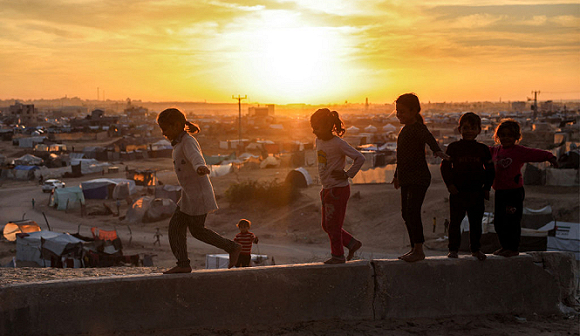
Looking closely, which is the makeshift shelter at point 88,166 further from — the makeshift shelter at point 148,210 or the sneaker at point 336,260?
the sneaker at point 336,260

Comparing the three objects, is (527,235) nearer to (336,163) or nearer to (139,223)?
(336,163)

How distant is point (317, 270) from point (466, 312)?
139 centimetres

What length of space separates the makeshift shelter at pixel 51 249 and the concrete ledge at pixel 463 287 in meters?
14.1

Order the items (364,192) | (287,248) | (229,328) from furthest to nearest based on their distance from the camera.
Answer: (364,192) < (287,248) < (229,328)

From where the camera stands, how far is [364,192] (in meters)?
26.5

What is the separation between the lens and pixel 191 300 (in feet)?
12.7

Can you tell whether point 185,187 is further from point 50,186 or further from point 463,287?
point 50,186

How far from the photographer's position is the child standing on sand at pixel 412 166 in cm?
409

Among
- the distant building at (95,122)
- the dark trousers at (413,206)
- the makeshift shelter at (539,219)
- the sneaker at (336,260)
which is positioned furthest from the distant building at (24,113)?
the dark trousers at (413,206)

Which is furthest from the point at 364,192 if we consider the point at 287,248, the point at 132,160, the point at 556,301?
the point at 132,160

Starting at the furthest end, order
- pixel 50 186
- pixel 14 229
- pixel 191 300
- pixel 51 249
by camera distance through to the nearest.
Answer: pixel 50 186 → pixel 14 229 → pixel 51 249 → pixel 191 300

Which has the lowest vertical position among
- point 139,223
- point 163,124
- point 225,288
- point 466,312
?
point 139,223

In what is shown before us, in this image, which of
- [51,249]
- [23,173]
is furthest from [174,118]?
[23,173]

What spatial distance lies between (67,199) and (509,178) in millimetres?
28536
